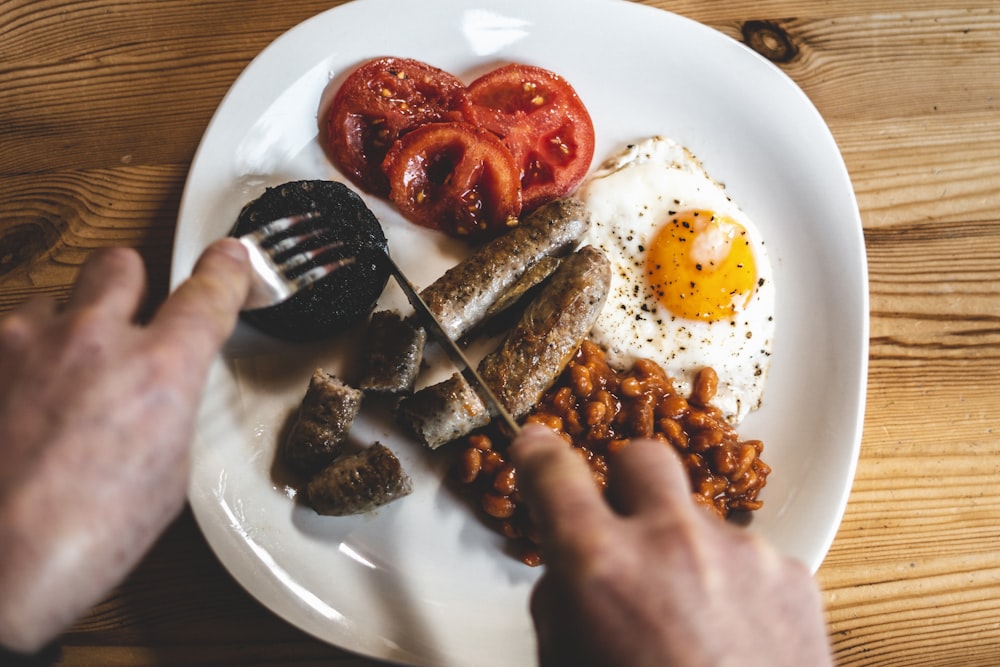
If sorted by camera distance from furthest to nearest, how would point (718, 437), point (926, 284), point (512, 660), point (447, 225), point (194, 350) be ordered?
point (926, 284)
point (447, 225)
point (718, 437)
point (512, 660)
point (194, 350)

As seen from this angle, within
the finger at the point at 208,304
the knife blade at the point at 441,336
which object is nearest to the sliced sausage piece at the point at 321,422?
the knife blade at the point at 441,336

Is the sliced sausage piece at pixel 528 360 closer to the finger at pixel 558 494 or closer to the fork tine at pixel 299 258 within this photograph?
the fork tine at pixel 299 258

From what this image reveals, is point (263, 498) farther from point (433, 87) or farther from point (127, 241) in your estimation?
point (433, 87)

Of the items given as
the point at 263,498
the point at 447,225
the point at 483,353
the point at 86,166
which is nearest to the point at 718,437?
the point at 483,353

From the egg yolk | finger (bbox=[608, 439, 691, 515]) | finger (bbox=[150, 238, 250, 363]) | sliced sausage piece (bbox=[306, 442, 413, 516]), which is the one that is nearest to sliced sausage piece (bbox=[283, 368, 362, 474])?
sliced sausage piece (bbox=[306, 442, 413, 516])

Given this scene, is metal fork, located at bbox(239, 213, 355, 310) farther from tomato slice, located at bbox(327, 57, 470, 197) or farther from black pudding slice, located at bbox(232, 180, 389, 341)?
tomato slice, located at bbox(327, 57, 470, 197)
